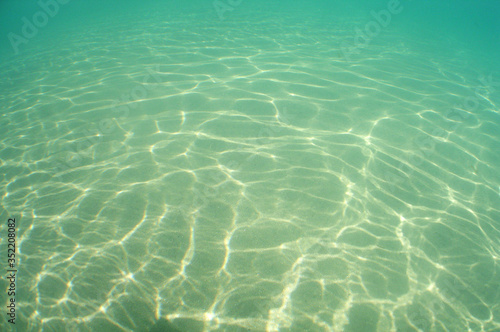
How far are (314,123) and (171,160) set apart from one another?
3438 millimetres

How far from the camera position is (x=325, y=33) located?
1662 centimetres

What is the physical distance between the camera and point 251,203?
4.08m

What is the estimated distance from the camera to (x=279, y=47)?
1245 centimetres

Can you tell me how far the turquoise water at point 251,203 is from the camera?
296 cm

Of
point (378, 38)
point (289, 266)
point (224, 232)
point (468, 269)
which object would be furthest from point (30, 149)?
point (378, 38)

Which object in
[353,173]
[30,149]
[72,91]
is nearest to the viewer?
[353,173]

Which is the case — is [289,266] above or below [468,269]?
above

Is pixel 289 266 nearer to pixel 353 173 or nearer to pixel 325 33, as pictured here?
pixel 353 173

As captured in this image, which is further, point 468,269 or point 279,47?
point 279,47

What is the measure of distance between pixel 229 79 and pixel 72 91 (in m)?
5.06

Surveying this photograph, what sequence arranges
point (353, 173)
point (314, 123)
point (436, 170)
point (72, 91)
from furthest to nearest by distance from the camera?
1. point (72, 91)
2. point (314, 123)
3. point (436, 170)
4. point (353, 173)

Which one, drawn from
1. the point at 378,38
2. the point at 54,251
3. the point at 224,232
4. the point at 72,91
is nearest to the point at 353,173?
the point at 224,232

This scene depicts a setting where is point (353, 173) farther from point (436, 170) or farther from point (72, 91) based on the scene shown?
point (72, 91)

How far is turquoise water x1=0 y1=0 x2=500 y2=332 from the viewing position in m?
2.96
